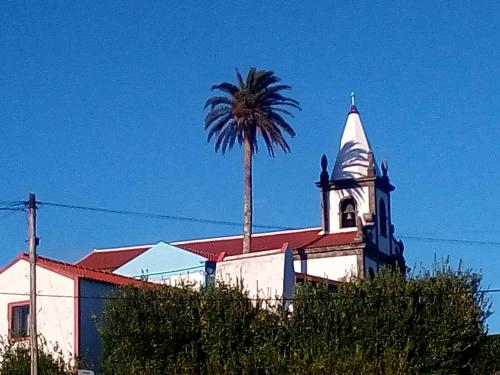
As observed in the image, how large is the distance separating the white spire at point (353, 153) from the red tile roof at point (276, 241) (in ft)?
13.6

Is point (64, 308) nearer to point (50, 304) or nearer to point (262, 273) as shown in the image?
point (50, 304)

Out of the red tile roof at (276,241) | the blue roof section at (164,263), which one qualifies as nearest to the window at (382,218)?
the red tile roof at (276,241)

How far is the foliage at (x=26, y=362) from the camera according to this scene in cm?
4156

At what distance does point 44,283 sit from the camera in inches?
1757

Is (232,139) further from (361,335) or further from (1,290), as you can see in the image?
(361,335)

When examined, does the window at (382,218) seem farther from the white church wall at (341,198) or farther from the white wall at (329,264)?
the white wall at (329,264)

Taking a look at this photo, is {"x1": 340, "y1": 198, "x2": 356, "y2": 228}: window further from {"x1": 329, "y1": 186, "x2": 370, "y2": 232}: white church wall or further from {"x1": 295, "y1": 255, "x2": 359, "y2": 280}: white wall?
{"x1": 295, "y1": 255, "x2": 359, "y2": 280}: white wall

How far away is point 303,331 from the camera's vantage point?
40.4m

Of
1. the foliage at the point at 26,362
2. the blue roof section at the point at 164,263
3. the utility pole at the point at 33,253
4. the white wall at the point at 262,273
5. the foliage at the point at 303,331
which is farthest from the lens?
the blue roof section at the point at 164,263

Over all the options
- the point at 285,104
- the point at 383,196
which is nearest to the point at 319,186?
the point at 383,196

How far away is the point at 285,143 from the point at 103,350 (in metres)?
28.3

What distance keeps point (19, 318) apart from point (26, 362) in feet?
11.8

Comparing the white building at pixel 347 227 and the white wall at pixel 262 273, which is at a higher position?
the white building at pixel 347 227

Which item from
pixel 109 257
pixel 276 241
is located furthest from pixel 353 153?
pixel 109 257
